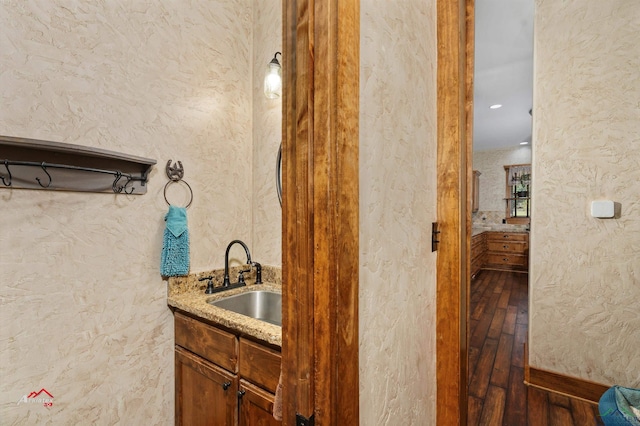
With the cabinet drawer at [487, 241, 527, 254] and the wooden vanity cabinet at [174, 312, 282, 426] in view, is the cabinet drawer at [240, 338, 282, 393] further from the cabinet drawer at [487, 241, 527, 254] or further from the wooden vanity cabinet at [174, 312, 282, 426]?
the cabinet drawer at [487, 241, 527, 254]

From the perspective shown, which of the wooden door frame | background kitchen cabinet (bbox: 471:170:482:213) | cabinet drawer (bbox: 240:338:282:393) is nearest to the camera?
the wooden door frame

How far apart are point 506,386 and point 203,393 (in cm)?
205

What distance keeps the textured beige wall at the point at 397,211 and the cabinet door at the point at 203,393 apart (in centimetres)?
80

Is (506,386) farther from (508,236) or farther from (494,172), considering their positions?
(494,172)

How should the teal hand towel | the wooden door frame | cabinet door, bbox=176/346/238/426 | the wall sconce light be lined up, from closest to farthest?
the wooden door frame < cabinet door, bbox=176/346/238/426 < the teal hand towel < the wall sconce light

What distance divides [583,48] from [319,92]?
235 centimetres

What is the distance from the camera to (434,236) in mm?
995

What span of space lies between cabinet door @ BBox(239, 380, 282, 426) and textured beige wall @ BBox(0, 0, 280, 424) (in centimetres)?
58

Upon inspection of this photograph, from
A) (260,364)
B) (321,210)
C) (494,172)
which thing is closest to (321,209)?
(321,210)

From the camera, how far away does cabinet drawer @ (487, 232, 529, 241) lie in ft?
18.8

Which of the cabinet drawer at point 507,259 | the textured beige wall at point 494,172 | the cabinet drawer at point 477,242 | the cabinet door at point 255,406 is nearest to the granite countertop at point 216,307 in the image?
the cabinet door at point 255,406

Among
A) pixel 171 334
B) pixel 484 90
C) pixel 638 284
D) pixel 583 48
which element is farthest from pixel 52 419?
pixel 484 90

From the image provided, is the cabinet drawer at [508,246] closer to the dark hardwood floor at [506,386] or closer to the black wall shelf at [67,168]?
the dark hardwood floor at [506,386]

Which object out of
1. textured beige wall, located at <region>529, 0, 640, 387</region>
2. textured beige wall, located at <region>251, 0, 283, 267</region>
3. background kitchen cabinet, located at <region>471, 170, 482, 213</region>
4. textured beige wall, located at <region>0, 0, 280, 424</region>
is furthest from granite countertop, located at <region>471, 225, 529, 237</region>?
textured beige wall, located at <region>0, 0, 280, 424</region>
